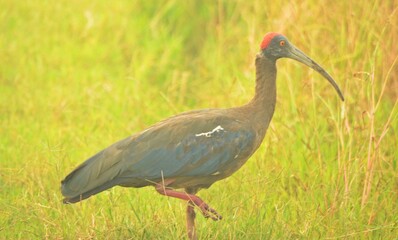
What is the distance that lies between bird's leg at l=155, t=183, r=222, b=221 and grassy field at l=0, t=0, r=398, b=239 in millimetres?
129

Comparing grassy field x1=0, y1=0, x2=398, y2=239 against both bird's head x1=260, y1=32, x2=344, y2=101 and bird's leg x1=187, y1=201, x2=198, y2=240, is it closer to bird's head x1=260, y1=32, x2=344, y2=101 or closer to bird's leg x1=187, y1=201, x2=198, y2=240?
bird's leg x1=187, y1=201, x2=198, y2=240

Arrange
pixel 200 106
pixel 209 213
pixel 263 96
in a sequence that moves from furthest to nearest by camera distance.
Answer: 1. pixel 200 106
2. pixel 263 96
3. pixel 209 213

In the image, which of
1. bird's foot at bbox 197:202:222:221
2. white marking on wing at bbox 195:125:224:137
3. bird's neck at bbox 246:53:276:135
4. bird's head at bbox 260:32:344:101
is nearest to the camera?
bird's foot at bbox 197:202:222:221

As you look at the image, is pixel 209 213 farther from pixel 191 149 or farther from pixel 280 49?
pixel 280 49

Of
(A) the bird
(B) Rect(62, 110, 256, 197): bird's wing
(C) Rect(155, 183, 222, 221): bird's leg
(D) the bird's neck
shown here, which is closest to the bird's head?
(D) the bird's neck

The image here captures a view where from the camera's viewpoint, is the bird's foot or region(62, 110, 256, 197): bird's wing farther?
region(62, 110, 256, 197): bird's wing

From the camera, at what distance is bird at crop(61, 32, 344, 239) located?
6.09 meters

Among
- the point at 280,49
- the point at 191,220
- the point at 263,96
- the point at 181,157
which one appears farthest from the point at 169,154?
the point at 280,49

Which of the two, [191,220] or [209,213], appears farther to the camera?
[191,220]

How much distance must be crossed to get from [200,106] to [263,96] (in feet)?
9.79

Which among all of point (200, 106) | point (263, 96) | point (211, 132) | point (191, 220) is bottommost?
point (191, 220)

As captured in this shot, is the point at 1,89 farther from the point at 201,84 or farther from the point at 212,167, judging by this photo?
the point at 212,167

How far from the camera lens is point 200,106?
948 centimetres

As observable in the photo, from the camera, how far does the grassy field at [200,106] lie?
20.8ft
